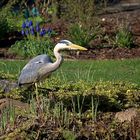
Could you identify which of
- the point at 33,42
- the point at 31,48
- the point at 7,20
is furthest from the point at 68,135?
the point at 7,20

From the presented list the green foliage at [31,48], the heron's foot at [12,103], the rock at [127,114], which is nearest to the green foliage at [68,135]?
the rock at [127,114]

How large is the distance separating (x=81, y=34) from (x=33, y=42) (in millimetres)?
1197

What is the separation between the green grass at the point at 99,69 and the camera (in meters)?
12.0

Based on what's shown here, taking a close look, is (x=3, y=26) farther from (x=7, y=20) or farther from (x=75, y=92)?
(x=75, y=92)

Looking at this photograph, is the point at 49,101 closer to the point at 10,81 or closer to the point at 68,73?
the point at 10,81

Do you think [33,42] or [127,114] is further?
[33,42]

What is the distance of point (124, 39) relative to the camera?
50.4ft

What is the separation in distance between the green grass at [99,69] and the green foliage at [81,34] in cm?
132

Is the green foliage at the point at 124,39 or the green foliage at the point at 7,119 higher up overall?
the green foliage at the point at 7,119

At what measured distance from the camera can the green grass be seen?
1197cm

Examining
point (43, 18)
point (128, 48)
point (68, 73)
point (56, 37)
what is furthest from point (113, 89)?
point (43, 18)

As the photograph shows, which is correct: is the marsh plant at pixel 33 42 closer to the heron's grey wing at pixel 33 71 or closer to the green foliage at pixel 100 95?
the green foliage at pixel 100 95

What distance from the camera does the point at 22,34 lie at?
16234mm

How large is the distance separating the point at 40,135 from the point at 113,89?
255cm
